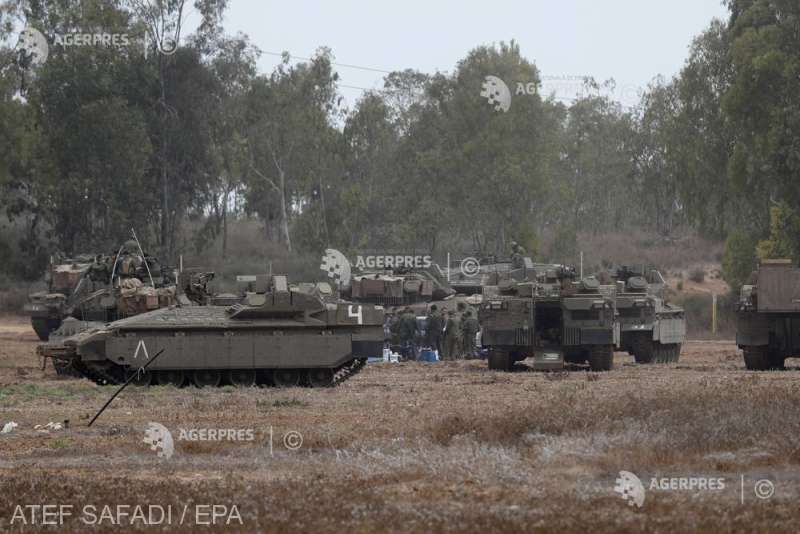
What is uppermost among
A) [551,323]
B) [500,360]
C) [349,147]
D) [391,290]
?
[349,147]

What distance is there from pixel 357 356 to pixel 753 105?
91.3ft

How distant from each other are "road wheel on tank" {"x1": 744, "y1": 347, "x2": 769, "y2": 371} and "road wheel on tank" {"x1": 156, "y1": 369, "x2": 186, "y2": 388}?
10.7m

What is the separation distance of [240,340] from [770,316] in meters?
10.2

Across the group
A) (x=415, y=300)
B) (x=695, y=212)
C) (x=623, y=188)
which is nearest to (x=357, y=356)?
(x=415, y=300)

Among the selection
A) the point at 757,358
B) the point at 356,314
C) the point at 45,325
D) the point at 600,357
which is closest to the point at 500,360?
the point at 600,357

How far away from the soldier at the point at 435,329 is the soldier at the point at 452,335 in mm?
157

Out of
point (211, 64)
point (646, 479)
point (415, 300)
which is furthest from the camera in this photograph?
point (211, 64)

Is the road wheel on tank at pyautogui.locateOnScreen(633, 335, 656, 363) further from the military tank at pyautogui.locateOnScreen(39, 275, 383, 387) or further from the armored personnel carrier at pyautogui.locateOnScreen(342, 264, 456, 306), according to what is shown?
the armored personnel carrier at pyautogui.locateOnScreen(342, 264, 456, 306)

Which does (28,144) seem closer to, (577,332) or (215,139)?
(215,139)

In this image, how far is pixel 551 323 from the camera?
96.2 ft

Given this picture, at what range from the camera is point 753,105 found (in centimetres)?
4856

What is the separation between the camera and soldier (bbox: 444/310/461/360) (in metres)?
36.1

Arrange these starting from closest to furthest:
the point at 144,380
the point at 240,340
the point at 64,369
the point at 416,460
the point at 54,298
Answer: the point at 416,460
the point at 240,340
the point at 144,380
the point at 64,369
the point at 54,298

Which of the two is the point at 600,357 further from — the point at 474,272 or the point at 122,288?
the point at 474,272
